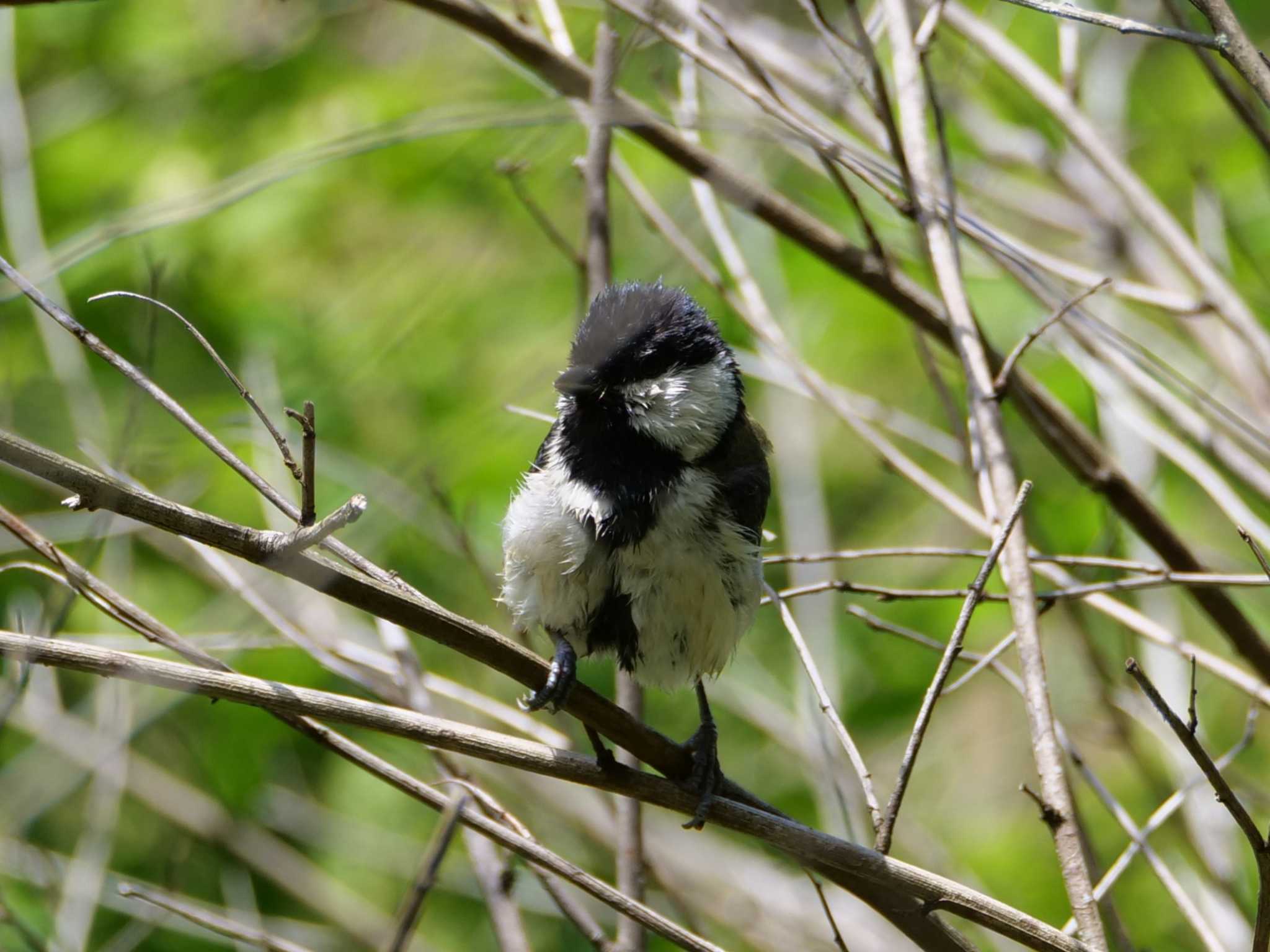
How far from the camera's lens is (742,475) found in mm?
2266

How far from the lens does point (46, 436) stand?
324 cm

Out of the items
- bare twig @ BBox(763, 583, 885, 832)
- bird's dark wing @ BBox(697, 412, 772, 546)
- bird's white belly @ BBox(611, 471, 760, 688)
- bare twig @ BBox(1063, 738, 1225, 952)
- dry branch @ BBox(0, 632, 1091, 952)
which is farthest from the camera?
bird's dark wing @ BBox(697, 412, 772, 546)

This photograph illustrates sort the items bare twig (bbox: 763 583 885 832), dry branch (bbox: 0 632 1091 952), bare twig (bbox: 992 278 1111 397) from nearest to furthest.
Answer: dry branch (bbox: 0 632 1091 952)
bare twig (bbox: 763 583 885 832)
bare twig (bbox: 992 278 1111 397)

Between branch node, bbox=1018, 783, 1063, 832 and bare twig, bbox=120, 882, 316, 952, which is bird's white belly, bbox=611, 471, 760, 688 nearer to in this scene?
branch node, bbox=1018, 783, 1063, 832

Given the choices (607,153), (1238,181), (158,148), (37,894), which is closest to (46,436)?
(158,148)

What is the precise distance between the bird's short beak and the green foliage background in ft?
2.17

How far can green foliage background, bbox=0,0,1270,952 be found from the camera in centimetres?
304

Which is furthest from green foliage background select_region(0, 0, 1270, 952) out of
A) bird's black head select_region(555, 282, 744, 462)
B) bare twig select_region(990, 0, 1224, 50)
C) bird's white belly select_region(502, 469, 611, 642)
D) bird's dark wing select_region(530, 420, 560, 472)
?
bare twig select_region(990, 0, 1224, 50)

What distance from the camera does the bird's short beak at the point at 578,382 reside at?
211 cm

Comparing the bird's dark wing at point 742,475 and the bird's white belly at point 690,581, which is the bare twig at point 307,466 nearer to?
the bird's white belly at point 690,581

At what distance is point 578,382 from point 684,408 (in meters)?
0.22

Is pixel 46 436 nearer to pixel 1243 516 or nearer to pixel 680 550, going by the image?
pixel 680 550

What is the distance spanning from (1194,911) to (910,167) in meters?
1.35

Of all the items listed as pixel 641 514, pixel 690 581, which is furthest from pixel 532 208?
pixel 690 581
